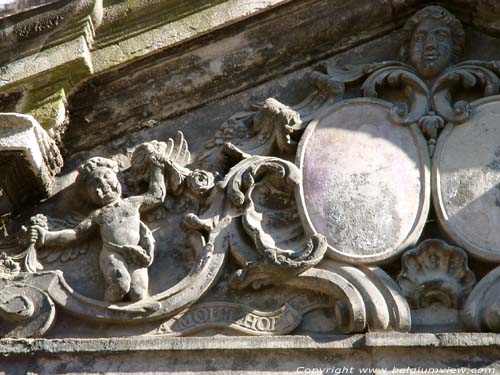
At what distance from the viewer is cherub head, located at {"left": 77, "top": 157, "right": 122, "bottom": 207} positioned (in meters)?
6.76

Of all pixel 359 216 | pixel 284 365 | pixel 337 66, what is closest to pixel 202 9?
pixel 337 66

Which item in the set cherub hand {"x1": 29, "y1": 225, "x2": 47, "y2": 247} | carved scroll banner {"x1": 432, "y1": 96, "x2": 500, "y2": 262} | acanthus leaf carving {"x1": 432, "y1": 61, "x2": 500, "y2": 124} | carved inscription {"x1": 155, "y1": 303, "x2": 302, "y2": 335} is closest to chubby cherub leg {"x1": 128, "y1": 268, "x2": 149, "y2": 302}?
carved inscription {"x1": 155, "y1": 303, "x2": 302, "y2": 335}

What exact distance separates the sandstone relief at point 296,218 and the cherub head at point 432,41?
0.01 metres

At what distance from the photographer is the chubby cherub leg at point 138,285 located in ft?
21.4

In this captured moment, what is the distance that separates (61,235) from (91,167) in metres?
0.36

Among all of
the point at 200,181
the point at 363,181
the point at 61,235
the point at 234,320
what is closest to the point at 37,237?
the point at 61,235

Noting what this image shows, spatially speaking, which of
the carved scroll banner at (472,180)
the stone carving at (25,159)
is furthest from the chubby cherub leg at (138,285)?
the carved scroll banner at (472,180)

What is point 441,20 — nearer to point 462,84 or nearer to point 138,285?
point 462,84

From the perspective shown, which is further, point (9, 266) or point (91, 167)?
point (91, 167)

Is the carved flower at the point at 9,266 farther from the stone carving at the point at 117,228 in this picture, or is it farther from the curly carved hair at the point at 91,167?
the curly carved hair at the point at 91,167

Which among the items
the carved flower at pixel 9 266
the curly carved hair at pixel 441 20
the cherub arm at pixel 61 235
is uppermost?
the curly carved hair at pixel 441 20

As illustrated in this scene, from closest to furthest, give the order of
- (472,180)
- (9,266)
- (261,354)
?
(261,354)
(9,266)
(472,180)

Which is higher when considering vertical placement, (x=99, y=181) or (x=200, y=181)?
(x=99, y=181)

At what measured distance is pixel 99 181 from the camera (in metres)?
6.78
